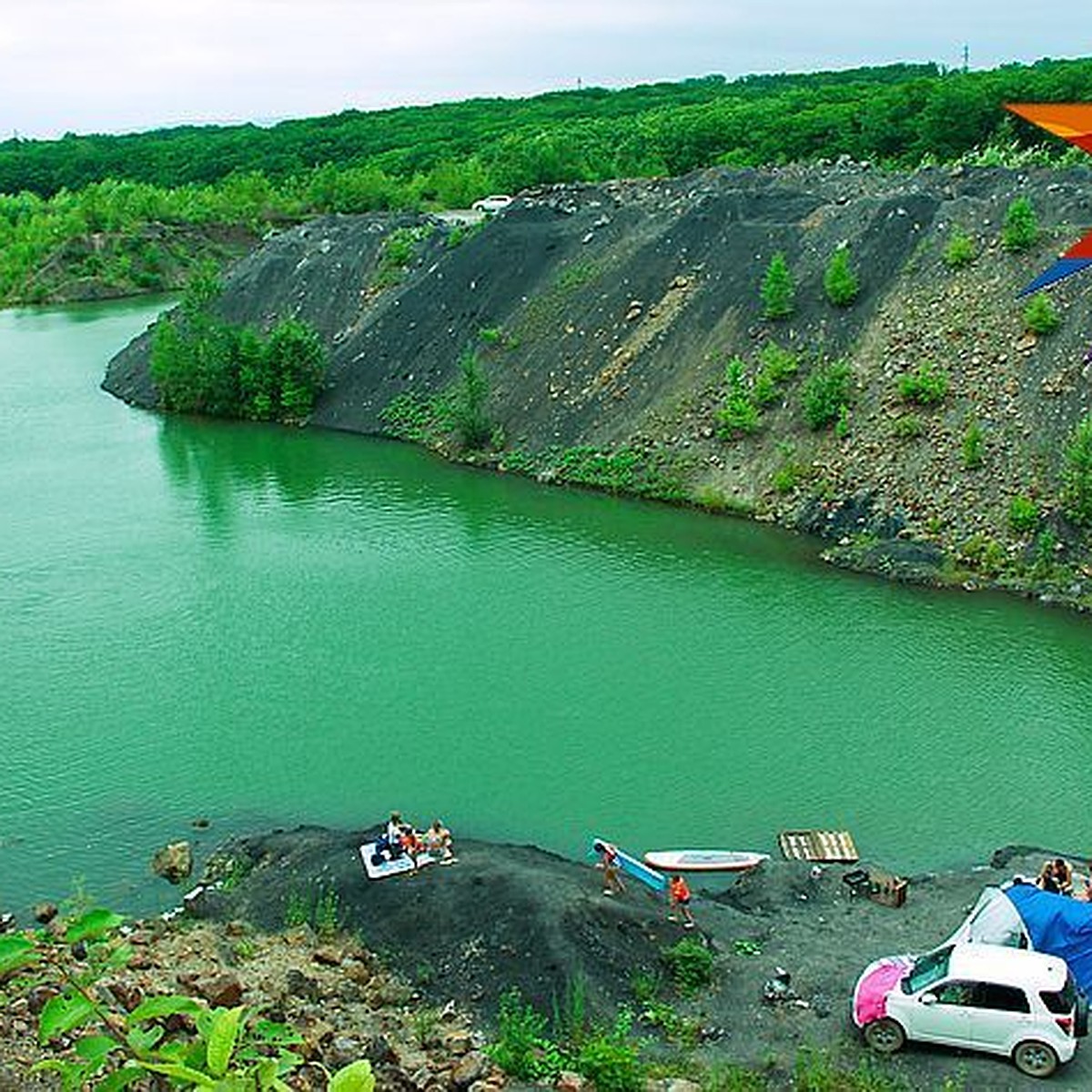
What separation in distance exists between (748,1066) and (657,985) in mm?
1824

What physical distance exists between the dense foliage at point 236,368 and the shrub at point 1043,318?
78.0 feet

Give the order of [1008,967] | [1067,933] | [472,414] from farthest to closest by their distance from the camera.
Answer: [472,414] < [1067,933] < [1008,967]

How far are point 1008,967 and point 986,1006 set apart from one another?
45 centimetres

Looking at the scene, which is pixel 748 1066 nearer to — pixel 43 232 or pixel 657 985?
pixel 657 985

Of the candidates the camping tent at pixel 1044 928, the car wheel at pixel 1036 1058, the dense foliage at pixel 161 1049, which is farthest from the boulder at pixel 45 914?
the dense foliage at pixel 161 1049

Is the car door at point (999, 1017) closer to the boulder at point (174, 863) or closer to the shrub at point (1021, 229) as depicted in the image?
the boulder at point (174, 863)

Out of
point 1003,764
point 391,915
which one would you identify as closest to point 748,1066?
point 391,915

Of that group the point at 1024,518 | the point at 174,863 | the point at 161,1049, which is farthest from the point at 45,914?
the point at 1024,518

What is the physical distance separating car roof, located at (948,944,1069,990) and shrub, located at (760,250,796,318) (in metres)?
27.6

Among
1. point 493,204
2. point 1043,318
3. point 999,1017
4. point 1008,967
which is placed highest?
point 493,204

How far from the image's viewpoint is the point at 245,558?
32.6 meters

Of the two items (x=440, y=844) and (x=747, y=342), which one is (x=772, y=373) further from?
(x=440, y=844)

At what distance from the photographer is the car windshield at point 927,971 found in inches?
530

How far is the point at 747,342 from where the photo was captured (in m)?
39.1
